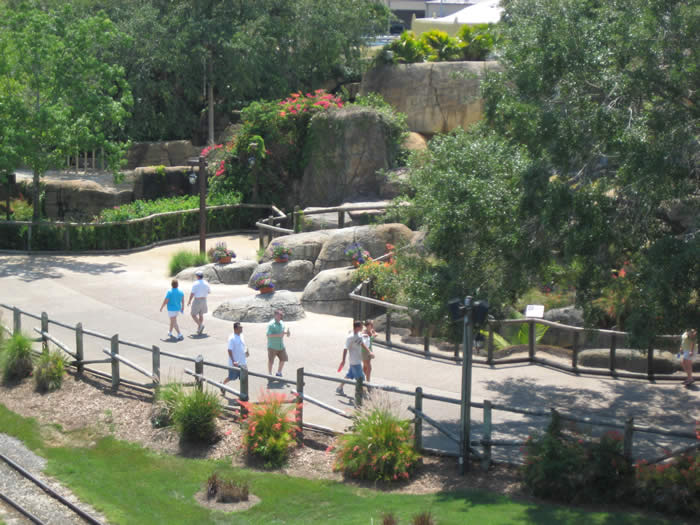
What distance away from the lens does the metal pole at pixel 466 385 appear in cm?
1139

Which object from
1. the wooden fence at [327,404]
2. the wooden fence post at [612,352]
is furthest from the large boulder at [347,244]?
the wooden fence post at [612,352]

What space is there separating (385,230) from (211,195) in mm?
10626

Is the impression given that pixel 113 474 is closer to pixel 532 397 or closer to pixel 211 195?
pixel 532 397

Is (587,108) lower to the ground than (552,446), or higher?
higher

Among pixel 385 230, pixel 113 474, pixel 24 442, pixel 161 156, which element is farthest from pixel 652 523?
pixel 161 156

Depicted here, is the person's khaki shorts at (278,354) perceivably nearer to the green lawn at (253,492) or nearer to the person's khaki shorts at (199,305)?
the green lawn at (253,492)

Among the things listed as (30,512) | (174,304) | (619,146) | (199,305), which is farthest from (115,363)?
(619,146)

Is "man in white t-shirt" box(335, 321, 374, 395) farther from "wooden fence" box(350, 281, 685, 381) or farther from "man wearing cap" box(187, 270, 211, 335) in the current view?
"man wearing cap" box(187, 270, 211, 335)

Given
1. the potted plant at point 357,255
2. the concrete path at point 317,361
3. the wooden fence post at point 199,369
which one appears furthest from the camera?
the potted plant at point 357,255

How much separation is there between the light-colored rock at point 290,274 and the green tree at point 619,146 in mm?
11636

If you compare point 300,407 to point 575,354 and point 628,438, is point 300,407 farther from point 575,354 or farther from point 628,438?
point 575,354

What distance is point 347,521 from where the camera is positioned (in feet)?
35.2

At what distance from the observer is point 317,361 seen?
17125mm

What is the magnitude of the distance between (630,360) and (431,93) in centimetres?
2002
